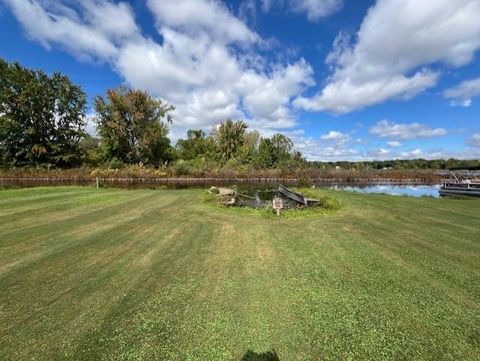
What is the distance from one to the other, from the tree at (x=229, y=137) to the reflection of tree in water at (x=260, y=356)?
55.6 meters

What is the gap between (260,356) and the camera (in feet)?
9.36

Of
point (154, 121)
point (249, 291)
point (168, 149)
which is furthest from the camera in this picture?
point (168, 149)

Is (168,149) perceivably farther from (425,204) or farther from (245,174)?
(425,204)

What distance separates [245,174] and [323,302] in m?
→ 34.1

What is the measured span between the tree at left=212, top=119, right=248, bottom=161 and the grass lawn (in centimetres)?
5150

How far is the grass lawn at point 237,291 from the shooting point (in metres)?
3.00

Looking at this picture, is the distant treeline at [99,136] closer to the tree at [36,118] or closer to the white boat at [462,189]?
the tree at [36,118]

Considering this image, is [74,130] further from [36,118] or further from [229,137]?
[229,137]

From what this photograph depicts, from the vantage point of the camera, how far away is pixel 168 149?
53.7 metres

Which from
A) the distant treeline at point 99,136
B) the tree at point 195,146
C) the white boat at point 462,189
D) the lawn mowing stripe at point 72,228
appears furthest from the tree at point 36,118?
the white boat at point 462,189

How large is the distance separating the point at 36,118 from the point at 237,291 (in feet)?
155

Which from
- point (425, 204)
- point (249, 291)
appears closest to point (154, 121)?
point (425, 204)

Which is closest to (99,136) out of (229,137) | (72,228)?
(229,137)

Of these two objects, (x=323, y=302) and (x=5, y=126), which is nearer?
(x=323, y=302)
